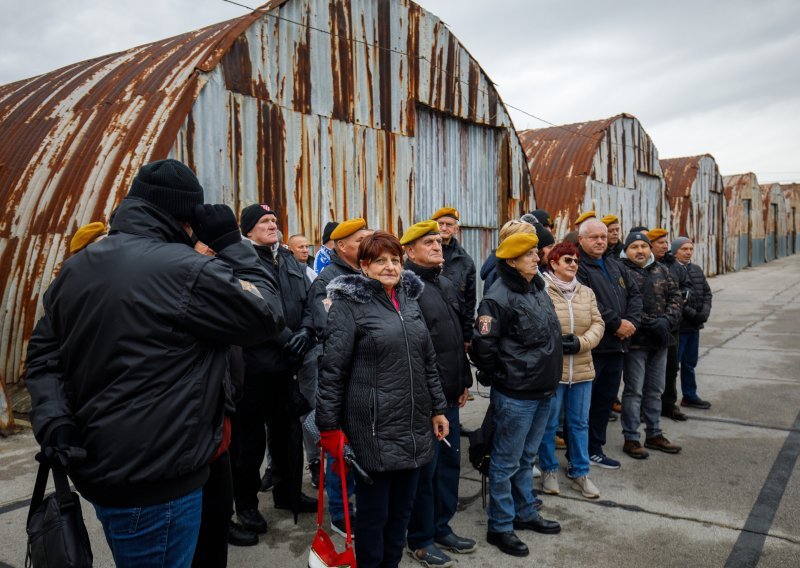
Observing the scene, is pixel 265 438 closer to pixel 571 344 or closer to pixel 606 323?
pixel 571 344

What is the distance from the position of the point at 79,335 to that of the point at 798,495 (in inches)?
190

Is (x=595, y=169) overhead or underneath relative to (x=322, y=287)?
overhead

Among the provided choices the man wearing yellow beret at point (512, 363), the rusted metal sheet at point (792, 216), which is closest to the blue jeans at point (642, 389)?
the man wearing yellow beret at point (512, 363)

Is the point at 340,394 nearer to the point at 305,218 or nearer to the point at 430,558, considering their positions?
the point at 430,558

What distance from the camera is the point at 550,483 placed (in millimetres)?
4578

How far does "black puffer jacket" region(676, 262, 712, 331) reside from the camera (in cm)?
666

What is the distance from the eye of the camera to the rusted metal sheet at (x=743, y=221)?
2855 centimetres

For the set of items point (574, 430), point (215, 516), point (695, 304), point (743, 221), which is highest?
point (743, 221)

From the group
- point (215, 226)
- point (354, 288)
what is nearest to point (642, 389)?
point (354, 288)

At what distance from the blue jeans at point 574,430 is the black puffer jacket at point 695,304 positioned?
275cm

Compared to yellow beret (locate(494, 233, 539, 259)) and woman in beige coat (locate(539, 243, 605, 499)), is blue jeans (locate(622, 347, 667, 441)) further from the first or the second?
yellow beret (locate(494, 233, 539, 259))

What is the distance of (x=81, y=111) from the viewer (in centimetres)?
713

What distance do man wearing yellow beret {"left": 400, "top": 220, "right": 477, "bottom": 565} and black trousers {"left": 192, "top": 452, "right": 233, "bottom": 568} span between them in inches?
45.7

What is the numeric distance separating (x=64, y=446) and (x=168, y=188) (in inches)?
35.2
